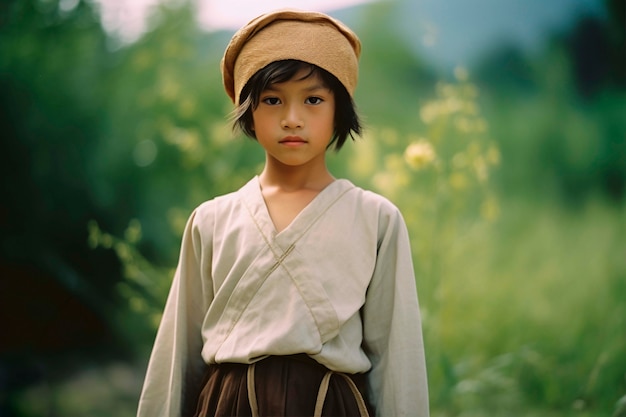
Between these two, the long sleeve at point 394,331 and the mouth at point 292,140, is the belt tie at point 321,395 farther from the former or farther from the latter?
the mouth at point 292,140

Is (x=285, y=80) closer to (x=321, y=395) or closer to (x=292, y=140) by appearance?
(x=292, y=140)

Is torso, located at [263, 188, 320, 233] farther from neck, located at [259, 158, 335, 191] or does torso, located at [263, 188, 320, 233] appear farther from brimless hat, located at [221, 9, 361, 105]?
brimless hat, located at [221, 9, 361, 105]

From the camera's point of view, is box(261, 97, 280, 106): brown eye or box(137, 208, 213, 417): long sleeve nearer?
box(261, 97, 280, 106): brown eye

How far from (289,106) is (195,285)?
1.83ft

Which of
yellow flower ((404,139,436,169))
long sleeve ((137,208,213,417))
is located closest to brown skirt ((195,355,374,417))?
long sleeve ((137,208,213,417))

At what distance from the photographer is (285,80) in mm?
1701

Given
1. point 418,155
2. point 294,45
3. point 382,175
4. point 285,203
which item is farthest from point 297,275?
point 382,175

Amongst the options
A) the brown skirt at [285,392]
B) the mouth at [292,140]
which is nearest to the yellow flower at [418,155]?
the mouth at [292,140]

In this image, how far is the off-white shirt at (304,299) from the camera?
168cm

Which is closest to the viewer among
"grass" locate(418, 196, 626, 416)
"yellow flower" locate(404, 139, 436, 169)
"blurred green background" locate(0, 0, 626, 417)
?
"yellow flower" locate(404, 139, 436, 169)

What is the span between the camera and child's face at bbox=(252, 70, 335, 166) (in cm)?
172

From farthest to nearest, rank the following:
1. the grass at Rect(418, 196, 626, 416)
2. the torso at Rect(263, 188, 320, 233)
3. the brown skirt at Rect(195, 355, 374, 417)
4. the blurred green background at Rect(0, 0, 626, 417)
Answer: the blurred green background at Rect(0, 0, 626, 417) < the grass at Rect(418, 196, 626, 416) < the torso at Rect(263, 188, 320, 233) < the brown skirt at Rect(195, 355, 374, 417)

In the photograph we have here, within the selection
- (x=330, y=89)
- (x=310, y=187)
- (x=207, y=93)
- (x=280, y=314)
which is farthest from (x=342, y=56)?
(x=207, y=93)

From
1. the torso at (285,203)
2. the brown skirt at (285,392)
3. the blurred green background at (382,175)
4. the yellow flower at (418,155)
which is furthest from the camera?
the blurred green background at (382,175)
